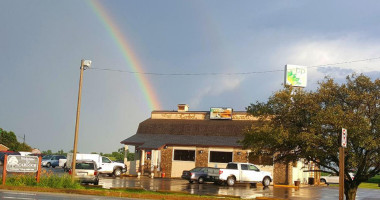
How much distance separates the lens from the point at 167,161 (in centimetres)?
4438

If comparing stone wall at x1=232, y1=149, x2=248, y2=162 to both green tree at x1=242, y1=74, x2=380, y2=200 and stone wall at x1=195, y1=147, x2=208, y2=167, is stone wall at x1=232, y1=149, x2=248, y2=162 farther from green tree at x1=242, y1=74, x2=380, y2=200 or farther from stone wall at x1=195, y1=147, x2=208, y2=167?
green tree at x1=242, y1=74, x2=380, y2=200

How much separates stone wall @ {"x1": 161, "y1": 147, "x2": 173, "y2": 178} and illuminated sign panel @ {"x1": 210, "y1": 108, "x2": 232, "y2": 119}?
675cm

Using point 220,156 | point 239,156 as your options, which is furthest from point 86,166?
point 239,156

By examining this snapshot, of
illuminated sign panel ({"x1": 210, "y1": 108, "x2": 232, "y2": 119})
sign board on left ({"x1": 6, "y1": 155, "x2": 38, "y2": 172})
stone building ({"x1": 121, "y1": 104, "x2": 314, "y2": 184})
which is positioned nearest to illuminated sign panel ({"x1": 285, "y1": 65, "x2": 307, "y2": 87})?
stone building ({"x1": 121, "y1": 104, "x2": 314, "y2": 184})

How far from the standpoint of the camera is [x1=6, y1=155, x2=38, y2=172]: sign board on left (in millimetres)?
22922

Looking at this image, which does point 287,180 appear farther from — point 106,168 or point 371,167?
point 371,167

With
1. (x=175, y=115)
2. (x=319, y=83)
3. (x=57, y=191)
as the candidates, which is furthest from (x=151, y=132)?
(x=319, y=83)

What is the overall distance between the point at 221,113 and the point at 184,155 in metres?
6.94

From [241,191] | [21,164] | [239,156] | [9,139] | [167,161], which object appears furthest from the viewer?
[9,139]

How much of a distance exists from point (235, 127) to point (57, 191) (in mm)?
26474

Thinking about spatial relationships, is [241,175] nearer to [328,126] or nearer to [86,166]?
[86,166]

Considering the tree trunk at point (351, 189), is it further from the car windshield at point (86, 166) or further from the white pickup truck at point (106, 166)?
the white pickup truck at point (106, 166)

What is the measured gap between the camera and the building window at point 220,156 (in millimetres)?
42719

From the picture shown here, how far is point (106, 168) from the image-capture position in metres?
40.0
